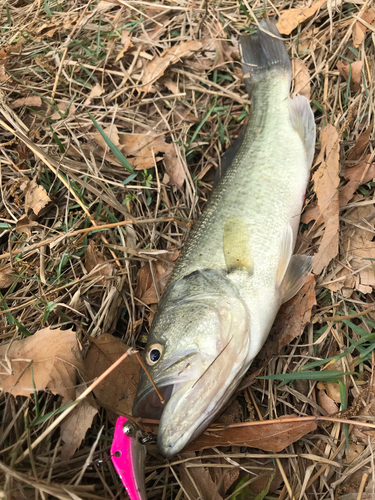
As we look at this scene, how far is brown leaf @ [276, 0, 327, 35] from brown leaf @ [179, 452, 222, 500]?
388cm

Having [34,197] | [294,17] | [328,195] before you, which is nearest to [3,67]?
[34,197]

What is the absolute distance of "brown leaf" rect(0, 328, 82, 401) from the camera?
224 cm

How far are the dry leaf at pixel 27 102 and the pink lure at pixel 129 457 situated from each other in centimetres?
312

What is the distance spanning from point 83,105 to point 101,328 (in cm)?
225

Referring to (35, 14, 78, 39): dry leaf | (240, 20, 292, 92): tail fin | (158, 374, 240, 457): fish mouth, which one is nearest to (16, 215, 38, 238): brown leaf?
(158, 374, 240, 457): fish mouth

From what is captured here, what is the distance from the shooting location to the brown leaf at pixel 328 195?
272 cm

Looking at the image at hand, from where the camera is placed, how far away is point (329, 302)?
273cm

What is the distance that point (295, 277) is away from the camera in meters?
2.63

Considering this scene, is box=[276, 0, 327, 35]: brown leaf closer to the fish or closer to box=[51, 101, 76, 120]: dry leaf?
the fish

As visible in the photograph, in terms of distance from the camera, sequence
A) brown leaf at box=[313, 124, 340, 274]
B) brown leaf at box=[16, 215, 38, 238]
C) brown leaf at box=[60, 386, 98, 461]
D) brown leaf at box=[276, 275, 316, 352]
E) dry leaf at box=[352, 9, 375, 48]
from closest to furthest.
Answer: brown leaf at box=[60, 386, 98, 461] → brown leaf at box=[276, 275, 316, 352] → brown leaf at box=[313, 124, 340, 274] → brown leaf at box=[16, 215, 38, 238] → dry leaf at box=[352, 9, 375, 48]

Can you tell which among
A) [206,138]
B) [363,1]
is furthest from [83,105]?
[363,1]

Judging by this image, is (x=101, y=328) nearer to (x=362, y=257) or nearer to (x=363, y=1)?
(x=362, y=257)

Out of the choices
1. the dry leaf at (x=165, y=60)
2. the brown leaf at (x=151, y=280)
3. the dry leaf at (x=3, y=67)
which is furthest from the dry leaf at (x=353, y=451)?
the dry leaf at (x=3, y=67)

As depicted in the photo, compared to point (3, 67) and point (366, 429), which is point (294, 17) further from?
point (366, 429)
